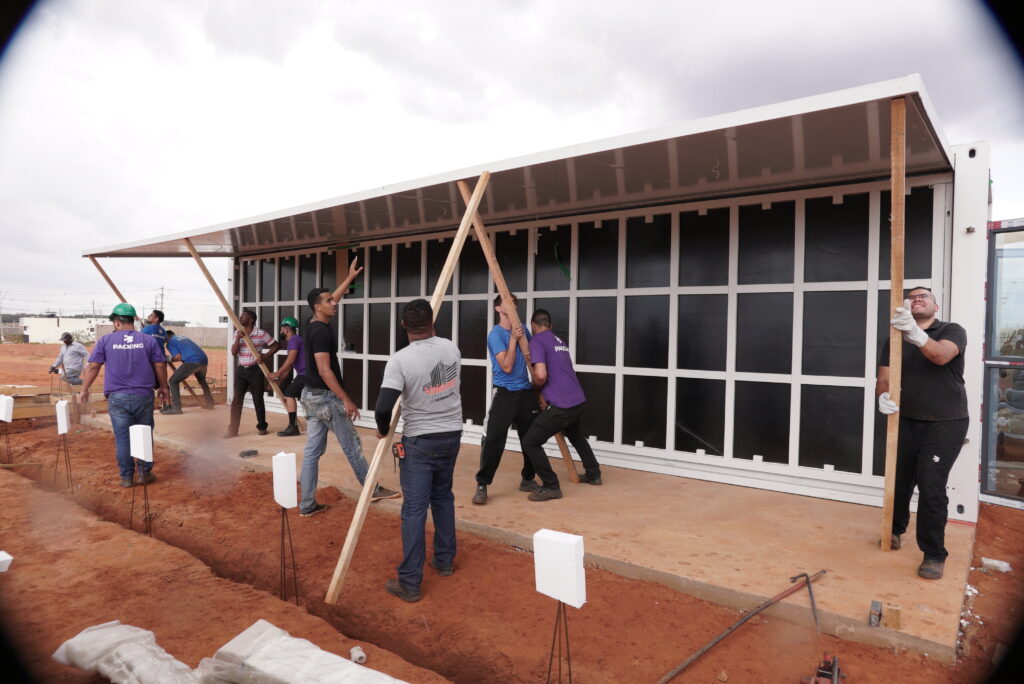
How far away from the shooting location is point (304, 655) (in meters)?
2.56

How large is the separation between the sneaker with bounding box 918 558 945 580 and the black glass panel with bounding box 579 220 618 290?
3.84 m

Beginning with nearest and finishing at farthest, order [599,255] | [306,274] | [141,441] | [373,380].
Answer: [141,441]
[599,255]
[373,380]
[306,274]

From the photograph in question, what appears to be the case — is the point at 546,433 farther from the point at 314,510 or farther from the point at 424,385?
the point at 314,510

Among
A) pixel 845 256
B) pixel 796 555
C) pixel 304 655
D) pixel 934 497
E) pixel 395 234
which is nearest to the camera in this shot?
pixel 304 655

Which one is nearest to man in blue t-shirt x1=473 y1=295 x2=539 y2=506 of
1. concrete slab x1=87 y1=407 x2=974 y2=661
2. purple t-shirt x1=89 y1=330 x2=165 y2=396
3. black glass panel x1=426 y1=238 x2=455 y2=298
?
concrete slab x1=87 y1=407 x2=974 y2=661

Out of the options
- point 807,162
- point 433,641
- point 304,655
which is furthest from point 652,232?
point 304,655

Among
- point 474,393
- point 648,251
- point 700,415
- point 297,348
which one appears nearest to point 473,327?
point 474,393

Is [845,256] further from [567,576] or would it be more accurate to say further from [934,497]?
[567,576]

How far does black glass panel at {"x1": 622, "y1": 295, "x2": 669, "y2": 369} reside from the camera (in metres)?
6.12

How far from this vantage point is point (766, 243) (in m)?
5.50

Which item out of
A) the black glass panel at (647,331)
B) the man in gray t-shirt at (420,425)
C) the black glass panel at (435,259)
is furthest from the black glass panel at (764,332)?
the black glass panel at (435,259)

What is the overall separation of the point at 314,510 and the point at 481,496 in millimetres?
1571

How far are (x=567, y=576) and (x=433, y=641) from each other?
1257mm

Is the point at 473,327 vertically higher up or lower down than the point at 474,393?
higher up
